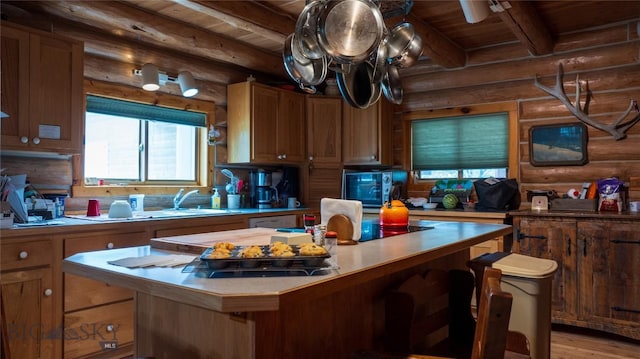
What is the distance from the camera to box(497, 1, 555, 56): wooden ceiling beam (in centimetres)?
315

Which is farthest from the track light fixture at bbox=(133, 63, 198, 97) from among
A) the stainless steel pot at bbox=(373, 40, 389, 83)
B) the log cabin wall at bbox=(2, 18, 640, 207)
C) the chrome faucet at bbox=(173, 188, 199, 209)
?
the stainless steel pot at bbox=(373, 40, 389, 83)

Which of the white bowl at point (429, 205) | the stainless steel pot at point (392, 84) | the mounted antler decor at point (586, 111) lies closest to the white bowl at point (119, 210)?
the stainless steel pot at point (392, 84)

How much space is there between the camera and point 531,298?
214 centimetres

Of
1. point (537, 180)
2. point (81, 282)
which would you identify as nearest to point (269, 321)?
point (81, 282)

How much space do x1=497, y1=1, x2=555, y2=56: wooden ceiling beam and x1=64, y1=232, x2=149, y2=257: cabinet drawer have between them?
2936 mm

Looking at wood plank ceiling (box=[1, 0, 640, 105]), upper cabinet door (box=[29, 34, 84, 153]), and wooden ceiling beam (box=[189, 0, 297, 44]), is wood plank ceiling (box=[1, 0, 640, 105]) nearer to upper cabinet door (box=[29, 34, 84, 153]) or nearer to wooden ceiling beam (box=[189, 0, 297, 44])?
wooden ceiling beam (box=[189, 0, 297, 44])

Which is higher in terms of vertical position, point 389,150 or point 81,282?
point 389,150

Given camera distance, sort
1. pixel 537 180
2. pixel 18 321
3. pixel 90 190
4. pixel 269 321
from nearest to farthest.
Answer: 1. pixel 269 321
2. pixel 18 321
3. pixel 90 190
4. pixel 537 180

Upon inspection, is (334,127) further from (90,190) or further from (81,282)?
(81,282)

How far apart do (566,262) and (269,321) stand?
2899 millimetres

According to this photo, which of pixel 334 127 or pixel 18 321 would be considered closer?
pixel 18 321

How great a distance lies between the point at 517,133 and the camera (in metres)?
4.22

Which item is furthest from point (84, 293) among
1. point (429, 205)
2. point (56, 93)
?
point (429, 205)

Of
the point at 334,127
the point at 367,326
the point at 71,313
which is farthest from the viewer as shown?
the point at 334,127
